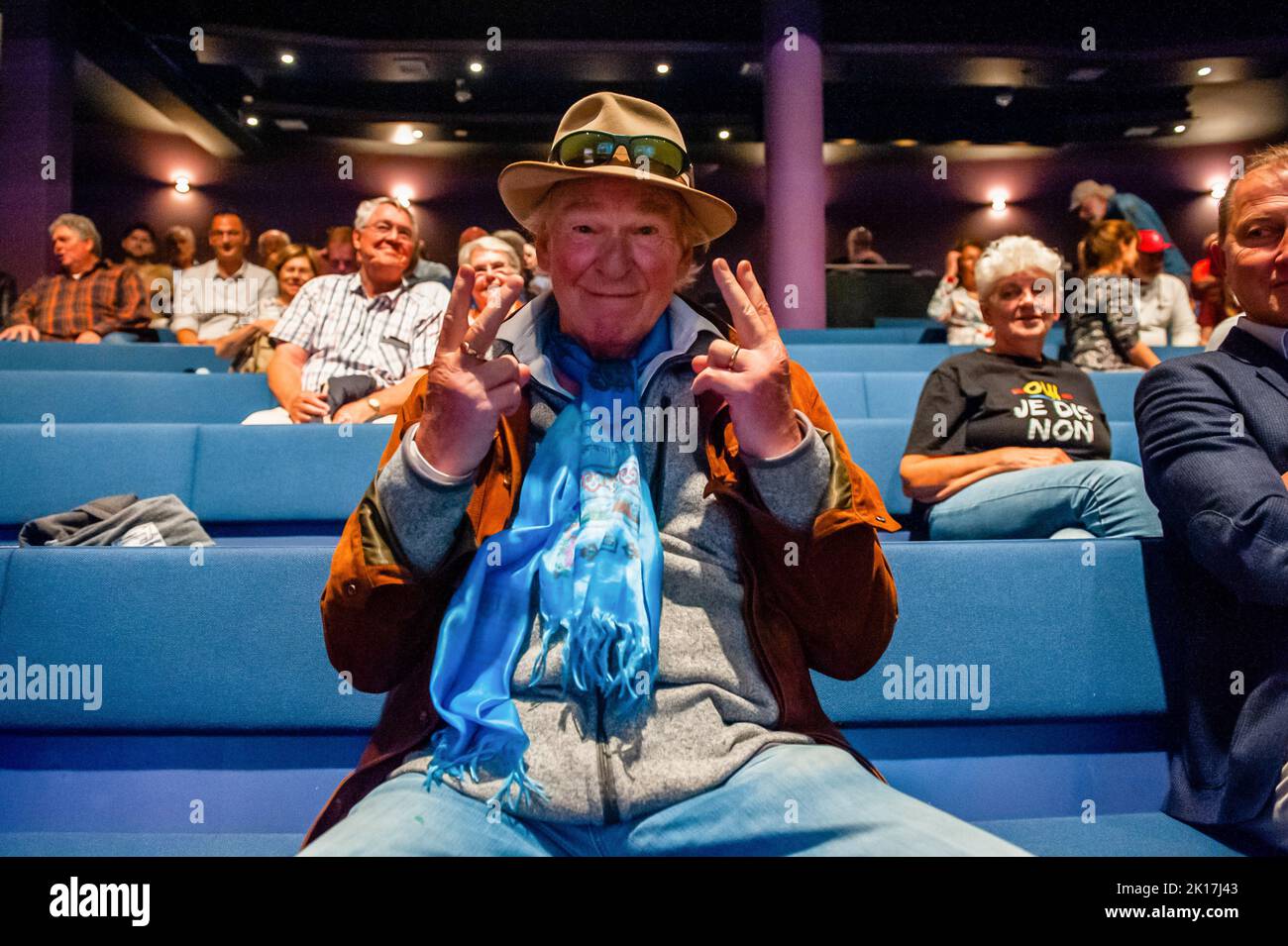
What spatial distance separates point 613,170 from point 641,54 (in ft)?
27.4

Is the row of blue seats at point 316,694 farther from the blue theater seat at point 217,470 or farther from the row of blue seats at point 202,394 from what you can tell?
the row of blue seats at point 202,394

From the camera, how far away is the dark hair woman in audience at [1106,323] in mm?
3326

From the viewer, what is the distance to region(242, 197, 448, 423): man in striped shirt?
8.73ft

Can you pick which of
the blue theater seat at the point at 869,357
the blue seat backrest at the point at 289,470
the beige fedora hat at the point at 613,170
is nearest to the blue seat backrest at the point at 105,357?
the blue seat backrest at the point at 289,470

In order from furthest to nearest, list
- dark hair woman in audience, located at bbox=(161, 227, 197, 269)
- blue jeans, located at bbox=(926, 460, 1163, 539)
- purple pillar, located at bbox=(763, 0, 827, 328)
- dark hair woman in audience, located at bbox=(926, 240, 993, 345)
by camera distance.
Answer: purple pillar, located at bbox=(763, 0, 827, 328)
dark hair woman in audience, located at bbox=(161, 227, 197, 269)
dark hair woman in audience, located at bbox=(926, 240, 993, 345)
blue jeans, located at bbox=(926, 460, 1163, 539)

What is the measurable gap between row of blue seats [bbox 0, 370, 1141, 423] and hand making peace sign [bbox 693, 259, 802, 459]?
2005 mm

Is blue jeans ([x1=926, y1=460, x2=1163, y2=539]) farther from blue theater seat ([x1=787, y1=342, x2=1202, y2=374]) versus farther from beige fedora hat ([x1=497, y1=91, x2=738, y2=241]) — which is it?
blue theater seat ([x1=787, y1=342, x2=1202, y2=374])

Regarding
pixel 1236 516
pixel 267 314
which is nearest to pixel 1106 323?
pixel 1236 516

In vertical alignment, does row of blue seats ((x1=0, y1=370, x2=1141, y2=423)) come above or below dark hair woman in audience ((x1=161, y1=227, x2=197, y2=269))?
below

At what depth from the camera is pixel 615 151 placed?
1.13 metres

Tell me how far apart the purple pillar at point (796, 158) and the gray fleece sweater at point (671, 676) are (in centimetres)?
525

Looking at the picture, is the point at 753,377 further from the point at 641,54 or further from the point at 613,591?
the point at 641,54

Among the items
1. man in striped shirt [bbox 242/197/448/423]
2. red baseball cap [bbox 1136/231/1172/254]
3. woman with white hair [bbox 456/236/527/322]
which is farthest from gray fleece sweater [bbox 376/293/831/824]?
red baseball cap [bbox 1136/231/1172/254]
